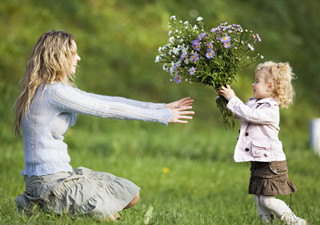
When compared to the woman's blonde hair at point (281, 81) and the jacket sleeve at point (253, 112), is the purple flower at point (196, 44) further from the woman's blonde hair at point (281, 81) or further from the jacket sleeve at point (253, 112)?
the woman's blonde hair at point (281, 81)

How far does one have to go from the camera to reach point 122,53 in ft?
34.0

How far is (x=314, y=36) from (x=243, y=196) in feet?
24.5

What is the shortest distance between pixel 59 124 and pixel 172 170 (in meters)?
3.23

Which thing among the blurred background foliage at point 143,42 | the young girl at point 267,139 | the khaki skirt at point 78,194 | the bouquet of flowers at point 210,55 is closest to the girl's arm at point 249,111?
the young girl at point 267,139

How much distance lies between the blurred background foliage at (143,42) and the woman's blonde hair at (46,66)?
15.0ft

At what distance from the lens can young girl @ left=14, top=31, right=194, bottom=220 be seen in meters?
3.71

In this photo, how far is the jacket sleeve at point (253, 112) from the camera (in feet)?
13.0

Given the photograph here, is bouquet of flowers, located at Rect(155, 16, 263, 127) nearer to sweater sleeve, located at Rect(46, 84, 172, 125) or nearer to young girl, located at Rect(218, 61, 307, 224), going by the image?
young girl, located at Rect(218, 61, 307, 224)

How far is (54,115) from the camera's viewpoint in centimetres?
381

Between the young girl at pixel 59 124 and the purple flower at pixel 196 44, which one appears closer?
the young girl at pixel 59 124

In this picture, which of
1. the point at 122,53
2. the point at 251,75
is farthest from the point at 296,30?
the point at 122,53

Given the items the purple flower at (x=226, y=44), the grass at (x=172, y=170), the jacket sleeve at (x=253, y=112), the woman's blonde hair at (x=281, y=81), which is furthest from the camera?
the grass at (x=172, y=170)

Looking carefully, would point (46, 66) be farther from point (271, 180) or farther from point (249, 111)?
point (271, 180)

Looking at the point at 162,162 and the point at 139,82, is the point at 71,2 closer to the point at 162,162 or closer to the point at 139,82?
the point at 139,82
